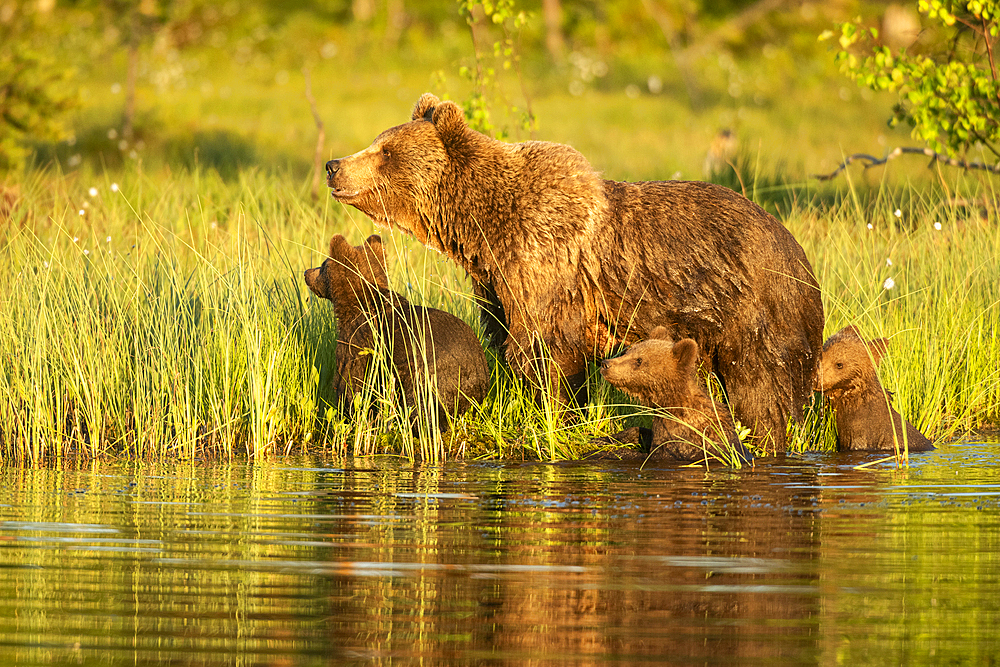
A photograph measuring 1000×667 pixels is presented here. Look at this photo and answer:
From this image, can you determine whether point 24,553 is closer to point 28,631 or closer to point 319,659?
point 28,631

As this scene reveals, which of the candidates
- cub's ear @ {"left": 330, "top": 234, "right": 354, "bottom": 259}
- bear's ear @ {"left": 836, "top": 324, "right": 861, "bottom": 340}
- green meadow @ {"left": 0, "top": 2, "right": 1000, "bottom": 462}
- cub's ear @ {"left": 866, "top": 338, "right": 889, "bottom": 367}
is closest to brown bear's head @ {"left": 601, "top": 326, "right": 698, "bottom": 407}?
green meadow @ {"left": 0, "top": 2, "right": 1000, "bottom": 462}

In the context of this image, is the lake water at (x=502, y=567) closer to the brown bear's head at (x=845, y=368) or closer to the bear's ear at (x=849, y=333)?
the brown bear's head at (x=845, y=368)

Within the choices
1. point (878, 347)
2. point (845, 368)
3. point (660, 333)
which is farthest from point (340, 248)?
point (878, 347)

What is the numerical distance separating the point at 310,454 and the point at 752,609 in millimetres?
4567

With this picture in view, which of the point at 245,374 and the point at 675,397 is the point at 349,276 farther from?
the point at 675,397

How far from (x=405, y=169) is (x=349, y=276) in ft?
2.71

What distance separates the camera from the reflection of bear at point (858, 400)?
825cm

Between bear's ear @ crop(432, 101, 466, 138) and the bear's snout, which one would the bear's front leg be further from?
the bear's snout

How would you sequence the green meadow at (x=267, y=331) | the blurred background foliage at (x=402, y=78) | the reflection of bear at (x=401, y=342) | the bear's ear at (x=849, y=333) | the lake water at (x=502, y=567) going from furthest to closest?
the blurred background foliage at (x=402, y=78), the bear's ear at (x=849, y=333), the green meadow at (x=267, y=331), the reflection of bear at (x=401, y=342), the lake water at (x=502, y=567)

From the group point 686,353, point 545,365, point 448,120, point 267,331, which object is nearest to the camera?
point 686,353

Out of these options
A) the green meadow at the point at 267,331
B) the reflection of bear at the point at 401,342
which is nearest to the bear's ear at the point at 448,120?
the green meadow at the point at 267,331

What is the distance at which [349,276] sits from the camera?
861cm

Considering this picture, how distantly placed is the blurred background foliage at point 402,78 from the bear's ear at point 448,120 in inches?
284

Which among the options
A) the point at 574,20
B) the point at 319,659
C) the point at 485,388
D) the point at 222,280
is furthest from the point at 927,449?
the point at 574,20
